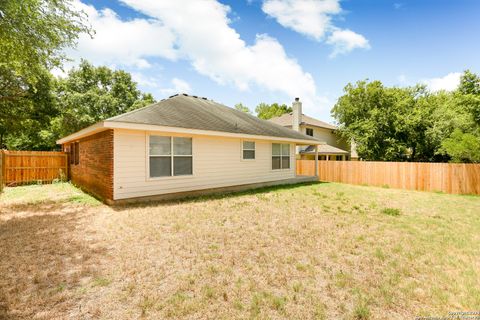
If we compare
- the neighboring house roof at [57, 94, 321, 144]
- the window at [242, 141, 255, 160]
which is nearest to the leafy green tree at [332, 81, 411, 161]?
the neighboring house roof at [57, 94, 321, 144]

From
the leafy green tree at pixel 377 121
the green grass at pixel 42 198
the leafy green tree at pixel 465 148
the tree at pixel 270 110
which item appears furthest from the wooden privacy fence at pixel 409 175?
the tree at pixel 270 110

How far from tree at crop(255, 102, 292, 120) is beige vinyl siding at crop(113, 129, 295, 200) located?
3856 centimetres

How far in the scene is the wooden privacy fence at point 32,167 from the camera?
39.9 ft

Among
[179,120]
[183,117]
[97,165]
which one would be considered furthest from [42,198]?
[183,117]

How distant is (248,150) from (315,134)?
A: 16974mm

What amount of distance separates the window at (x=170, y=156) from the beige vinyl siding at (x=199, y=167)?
21 cm

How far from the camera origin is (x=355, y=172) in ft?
50.7

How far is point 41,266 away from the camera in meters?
3.72

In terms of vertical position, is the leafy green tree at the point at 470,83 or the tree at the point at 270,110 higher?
the tree at the point at 270,110

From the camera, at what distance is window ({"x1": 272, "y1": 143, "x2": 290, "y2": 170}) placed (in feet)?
45.2

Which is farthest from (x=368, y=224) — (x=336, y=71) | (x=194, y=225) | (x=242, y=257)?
(x=336, y=71)

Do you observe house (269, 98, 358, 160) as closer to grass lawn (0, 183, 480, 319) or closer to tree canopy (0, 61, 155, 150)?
grass lawn (0, 183, 480, 319)

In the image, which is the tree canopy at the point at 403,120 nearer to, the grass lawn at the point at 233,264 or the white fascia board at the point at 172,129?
the white fascia board at the point at 172,129

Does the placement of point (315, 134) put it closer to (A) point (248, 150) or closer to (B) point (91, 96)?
(A) point (248, 150)
